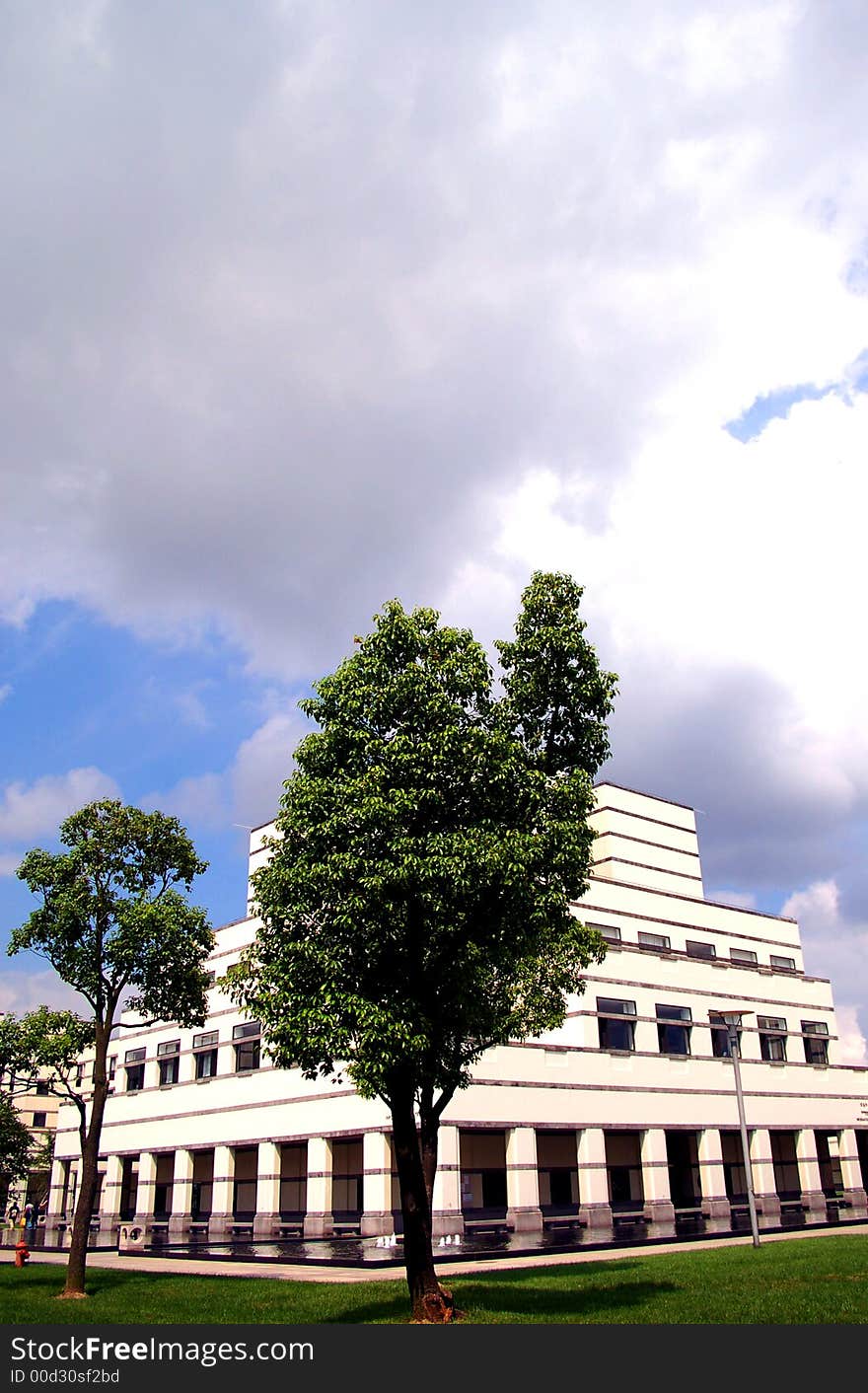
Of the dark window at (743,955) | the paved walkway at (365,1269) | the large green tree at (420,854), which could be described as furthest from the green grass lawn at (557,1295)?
the dark window at (743,955)

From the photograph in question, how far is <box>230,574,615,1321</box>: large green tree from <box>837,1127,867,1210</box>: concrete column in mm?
47154

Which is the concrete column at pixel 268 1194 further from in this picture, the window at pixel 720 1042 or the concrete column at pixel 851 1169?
the concrete column at pixel 851 1169

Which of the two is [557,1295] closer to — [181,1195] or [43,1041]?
[43,1041]

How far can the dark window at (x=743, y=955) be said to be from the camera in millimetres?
65062

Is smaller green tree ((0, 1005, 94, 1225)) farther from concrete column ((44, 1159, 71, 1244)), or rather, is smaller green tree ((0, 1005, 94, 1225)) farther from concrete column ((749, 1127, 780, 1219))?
concrete column ((44, 1159, 71, 1244))

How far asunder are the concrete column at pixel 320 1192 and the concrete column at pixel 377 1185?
3.52 metres

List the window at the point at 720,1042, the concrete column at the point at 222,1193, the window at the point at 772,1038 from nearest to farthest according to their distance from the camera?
the concrete column at the point at 222,1193, the window at the point at 720,1042, the window at the point at 772,1038

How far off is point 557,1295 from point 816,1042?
150 feet

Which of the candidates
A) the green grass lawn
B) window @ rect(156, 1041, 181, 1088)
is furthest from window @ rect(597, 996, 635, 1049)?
window @ rect(156, 1041, 181, 1088)

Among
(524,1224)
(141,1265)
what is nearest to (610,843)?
(524,1224)

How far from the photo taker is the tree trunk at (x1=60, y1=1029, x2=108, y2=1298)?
26484mm

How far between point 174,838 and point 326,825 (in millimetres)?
13182

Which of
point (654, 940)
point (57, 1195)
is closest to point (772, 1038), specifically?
point (654, 940)

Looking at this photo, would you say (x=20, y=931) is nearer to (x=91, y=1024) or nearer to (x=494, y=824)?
(x=91, y=1024)
